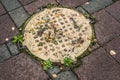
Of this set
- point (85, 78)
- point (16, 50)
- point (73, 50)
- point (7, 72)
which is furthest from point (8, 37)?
point (85, 78)

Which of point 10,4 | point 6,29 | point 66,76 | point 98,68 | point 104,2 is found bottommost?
point 98,68

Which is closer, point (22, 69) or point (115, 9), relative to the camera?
point (22, 69)

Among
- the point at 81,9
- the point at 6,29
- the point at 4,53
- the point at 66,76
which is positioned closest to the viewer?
the point at 66,76

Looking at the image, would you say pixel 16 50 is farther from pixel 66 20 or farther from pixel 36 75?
pixel 66 20

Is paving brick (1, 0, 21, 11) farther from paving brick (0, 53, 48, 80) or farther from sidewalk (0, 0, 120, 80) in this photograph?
paving brick (0, 53, 48, 80)

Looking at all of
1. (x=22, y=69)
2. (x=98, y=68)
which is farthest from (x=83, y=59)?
(x=22, y=69)

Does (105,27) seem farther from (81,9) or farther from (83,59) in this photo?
(83,59)

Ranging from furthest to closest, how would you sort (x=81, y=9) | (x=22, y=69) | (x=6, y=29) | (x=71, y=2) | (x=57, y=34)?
(x=71, y=2) < (x=81, y=9) < (x=6, y=29) < (x=57, y=34) < (x=22, y=69)

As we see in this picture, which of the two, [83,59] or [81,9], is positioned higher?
[81,9]
